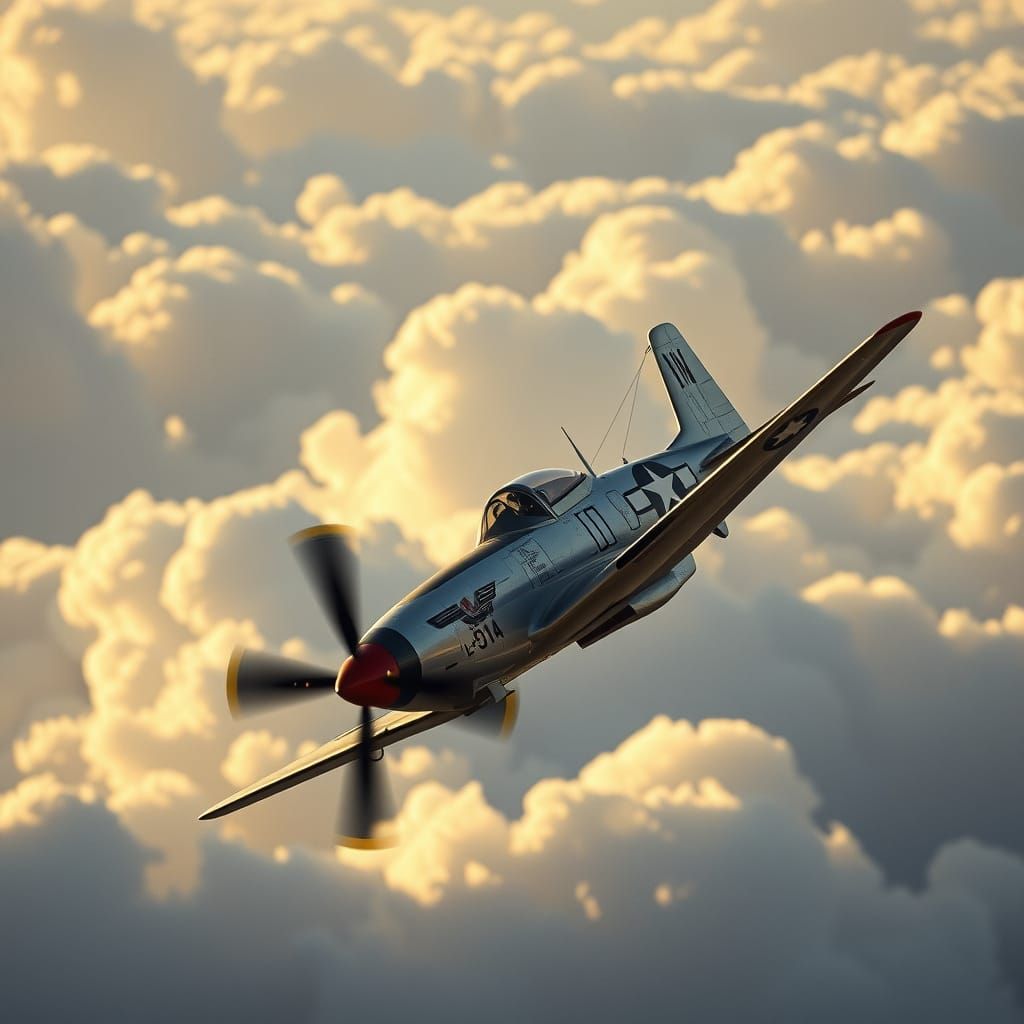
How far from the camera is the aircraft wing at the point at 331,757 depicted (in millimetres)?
32531

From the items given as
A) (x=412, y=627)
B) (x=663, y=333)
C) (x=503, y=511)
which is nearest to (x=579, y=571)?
(x=503, y=511)

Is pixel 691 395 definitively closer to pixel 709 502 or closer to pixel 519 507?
pixel 519 507

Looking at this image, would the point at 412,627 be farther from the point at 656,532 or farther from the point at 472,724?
the point at 656,532

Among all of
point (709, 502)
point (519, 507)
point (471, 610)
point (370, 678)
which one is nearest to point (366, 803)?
point (370, 678)

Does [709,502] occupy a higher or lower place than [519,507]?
lower

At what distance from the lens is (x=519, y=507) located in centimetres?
3167

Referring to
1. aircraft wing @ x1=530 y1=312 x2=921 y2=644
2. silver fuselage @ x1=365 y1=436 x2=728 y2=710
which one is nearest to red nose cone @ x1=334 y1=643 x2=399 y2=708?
silver fuselage @ x1=365 y1=436 x2=728 y2=710

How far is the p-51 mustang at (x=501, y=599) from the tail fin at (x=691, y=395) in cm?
574

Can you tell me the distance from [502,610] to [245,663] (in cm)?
480

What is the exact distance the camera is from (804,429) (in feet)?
97.8

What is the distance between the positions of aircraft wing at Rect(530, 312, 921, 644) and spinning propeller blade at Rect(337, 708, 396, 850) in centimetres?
399

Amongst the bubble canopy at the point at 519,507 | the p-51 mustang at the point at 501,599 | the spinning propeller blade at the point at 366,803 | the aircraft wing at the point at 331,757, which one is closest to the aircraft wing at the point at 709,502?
the p-51 mustang at the point at 501,599

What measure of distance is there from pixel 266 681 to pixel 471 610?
3980 mm

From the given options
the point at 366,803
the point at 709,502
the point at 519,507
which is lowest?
the point at 366,803
